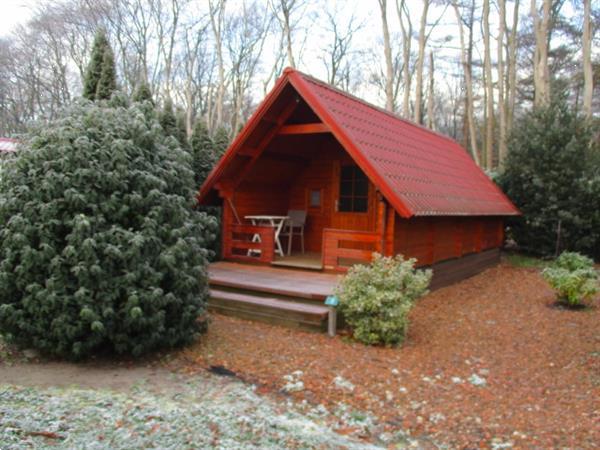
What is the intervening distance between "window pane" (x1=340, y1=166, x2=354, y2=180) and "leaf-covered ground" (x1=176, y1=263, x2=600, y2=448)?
339 cm

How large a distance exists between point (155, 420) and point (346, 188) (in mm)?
7154

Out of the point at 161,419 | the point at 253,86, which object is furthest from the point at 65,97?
the point at 161,419

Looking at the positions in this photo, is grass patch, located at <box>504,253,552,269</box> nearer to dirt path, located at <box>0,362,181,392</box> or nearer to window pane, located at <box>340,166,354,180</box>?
window pane, located at <box>340,166,354,180</box>

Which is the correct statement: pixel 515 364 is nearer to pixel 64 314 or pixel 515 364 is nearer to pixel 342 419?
pixel 342 419

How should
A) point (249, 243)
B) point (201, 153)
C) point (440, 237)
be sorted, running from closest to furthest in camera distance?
point (249, 243) < point (440, 237) < point (201, 153)

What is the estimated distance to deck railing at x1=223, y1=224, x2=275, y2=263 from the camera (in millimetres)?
9148

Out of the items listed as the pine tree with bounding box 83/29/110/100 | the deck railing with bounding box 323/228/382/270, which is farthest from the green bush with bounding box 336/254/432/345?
the pine tree with bounding box 83/29/110/100

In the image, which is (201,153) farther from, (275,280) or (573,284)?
(573,284)

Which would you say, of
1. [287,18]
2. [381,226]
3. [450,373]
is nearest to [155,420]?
[450,373]

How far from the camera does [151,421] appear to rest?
3.68 metres

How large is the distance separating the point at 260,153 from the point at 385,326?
184 inches

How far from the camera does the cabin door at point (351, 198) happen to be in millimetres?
9898

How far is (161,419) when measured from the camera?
3723mm

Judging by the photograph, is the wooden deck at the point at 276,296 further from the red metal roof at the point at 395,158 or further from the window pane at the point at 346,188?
the window pane at the point at 346,188
